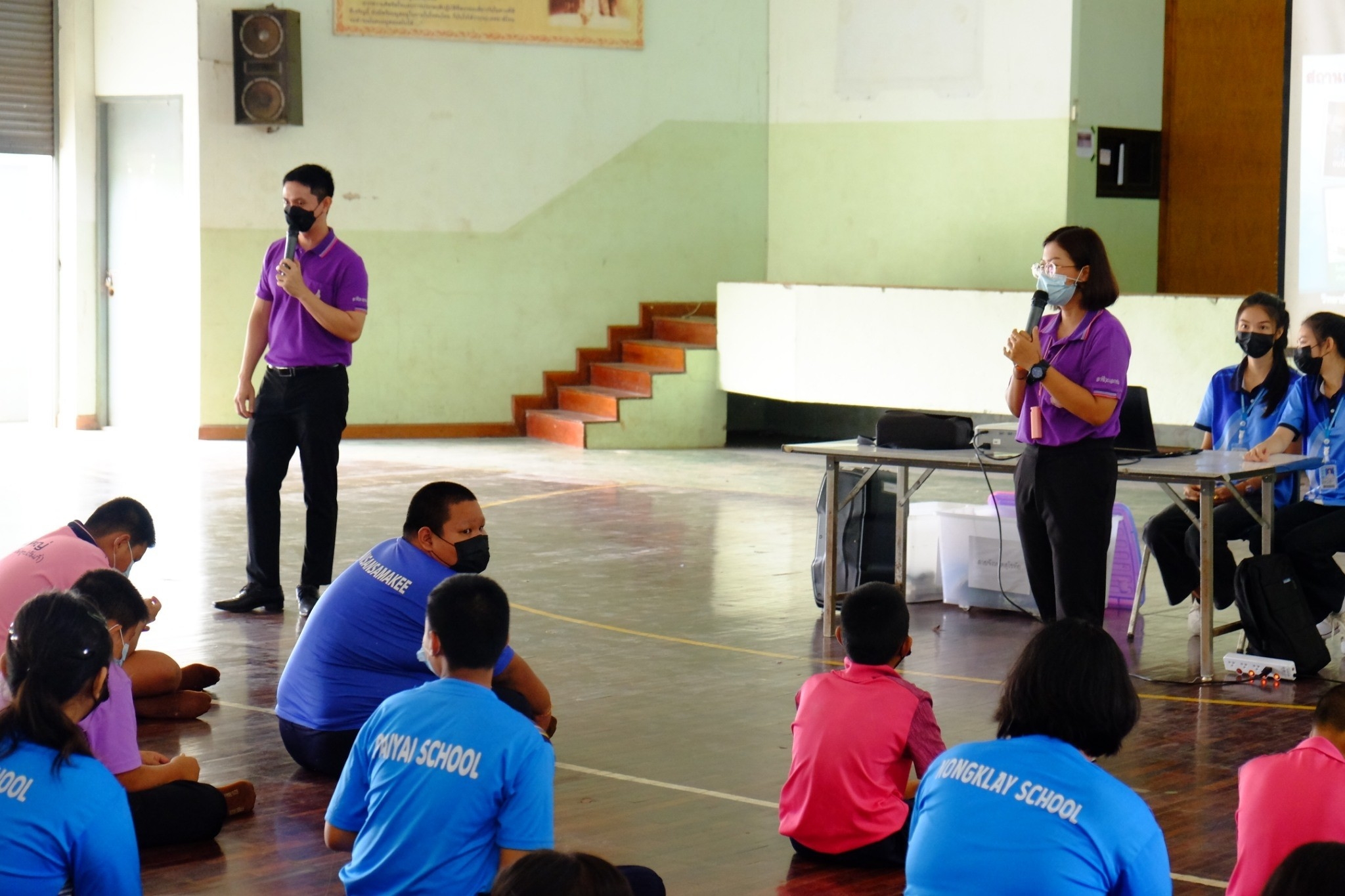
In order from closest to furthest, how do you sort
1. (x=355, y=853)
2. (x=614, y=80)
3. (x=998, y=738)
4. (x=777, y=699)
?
1. (x=998, y=738)
2. (x=355, y=853)
3. (x=777, y=699)
4. (x=614, y=80)

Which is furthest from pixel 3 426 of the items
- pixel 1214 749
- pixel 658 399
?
pixel 1214 749

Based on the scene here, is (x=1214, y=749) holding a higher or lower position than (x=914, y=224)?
lower

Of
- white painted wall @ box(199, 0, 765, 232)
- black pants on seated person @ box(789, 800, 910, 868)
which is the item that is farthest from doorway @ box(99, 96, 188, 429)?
black pants on seated person @ box(789, 800, 910, 868)

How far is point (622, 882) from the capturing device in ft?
6.41

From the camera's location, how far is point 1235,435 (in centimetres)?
677

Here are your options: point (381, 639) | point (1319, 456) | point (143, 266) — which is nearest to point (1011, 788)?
point (381, 639)

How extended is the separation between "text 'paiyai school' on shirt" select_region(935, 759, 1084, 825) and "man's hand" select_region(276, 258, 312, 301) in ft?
15.0

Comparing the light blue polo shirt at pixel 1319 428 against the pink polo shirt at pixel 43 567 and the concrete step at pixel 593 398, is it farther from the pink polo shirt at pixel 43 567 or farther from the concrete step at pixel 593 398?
the concrete step at pixel 593 398

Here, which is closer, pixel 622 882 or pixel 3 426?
pixel 622 882

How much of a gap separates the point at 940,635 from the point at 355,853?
4.12 m

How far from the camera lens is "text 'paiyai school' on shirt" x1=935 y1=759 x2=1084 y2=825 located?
254 cm

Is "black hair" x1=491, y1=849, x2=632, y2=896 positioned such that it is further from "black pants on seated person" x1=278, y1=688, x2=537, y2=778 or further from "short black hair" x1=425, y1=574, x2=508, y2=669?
"black pants on seated person" x1=278, y1=688, x2=537, y2=778

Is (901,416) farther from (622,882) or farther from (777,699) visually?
(622,882)

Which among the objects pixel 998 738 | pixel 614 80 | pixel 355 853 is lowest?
pixel 355 853
